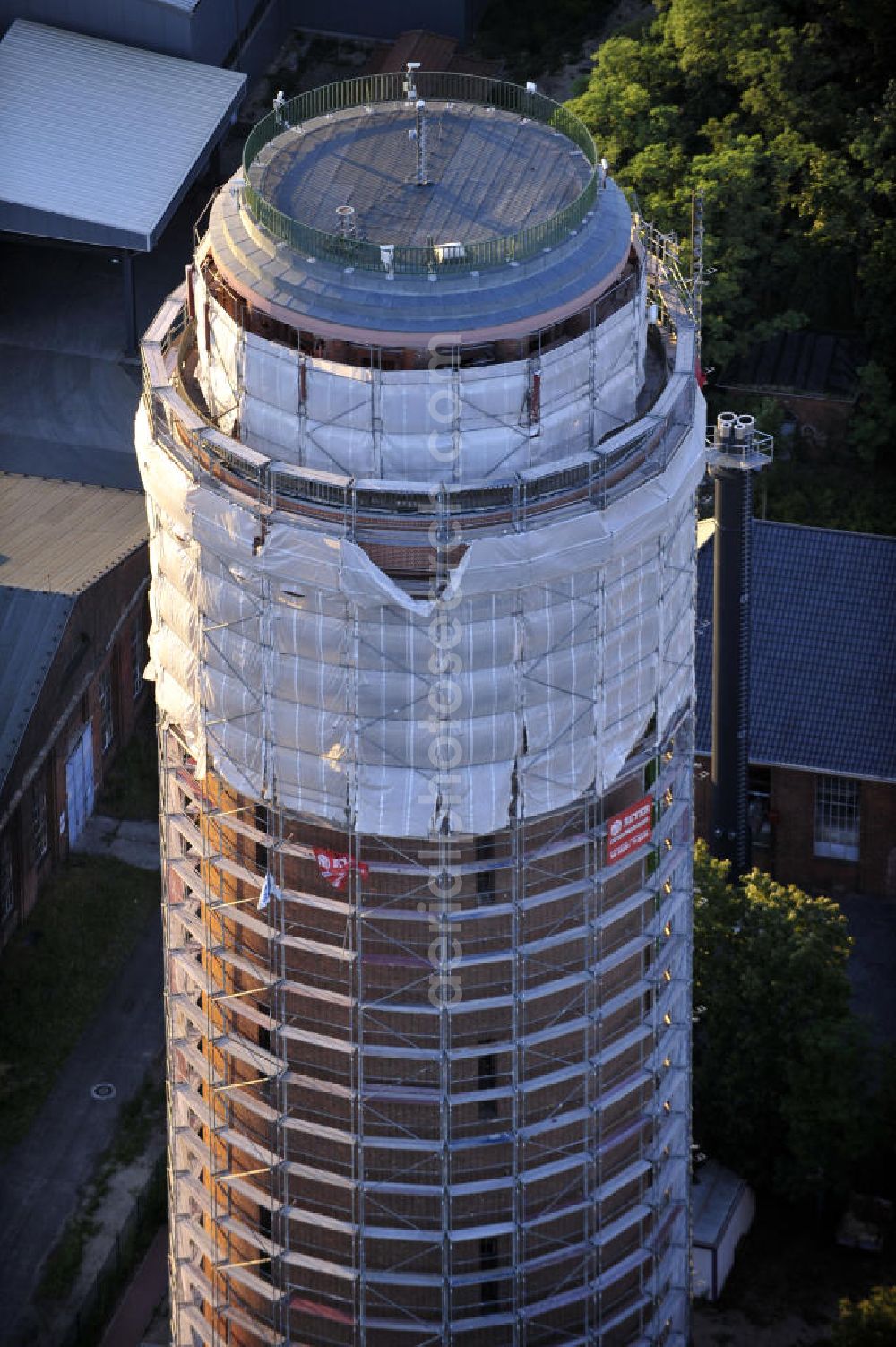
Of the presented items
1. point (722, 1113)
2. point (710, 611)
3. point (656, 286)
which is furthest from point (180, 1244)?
point (710, 611)

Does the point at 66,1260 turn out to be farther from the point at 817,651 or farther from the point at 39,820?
the point at 817,651

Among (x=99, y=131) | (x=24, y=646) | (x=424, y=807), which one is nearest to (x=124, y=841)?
(x=24, y=646)

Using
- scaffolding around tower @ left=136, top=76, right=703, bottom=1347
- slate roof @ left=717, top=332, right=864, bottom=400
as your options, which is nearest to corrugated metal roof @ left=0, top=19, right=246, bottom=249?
slate roof @ left=717, top=332, right=864, bottom=400

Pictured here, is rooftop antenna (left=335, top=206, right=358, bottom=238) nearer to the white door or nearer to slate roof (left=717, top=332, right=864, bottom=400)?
the white door

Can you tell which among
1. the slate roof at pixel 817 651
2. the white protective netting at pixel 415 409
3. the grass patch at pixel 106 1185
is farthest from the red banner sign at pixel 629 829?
the slate roof at pixel 817 651

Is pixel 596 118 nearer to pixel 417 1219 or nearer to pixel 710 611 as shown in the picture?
pixel 710 611

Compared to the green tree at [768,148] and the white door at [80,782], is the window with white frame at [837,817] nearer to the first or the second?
the white door at [80,782]
